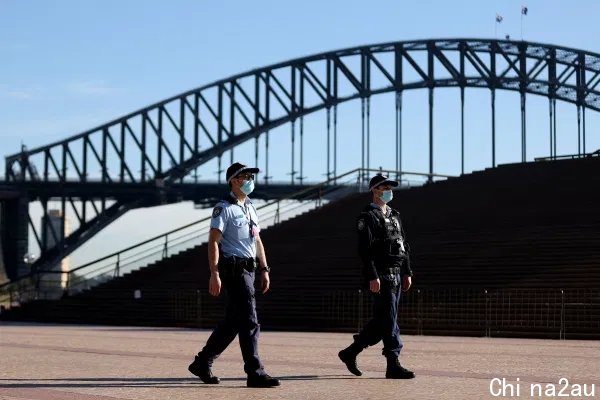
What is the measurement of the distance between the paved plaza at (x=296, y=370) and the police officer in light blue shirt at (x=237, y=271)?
0.21 m

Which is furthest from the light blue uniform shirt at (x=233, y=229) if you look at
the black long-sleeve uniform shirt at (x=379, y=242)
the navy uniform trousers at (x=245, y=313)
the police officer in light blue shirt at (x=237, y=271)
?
the black long-sleeve uniform shirt at (x=379, y=242)

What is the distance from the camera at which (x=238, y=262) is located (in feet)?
32.1

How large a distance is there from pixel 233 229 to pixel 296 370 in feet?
7.86

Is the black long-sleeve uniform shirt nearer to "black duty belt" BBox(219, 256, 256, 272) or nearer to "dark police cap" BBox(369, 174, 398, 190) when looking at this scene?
"dark police cap" BBox(369, 174, 398, 190)

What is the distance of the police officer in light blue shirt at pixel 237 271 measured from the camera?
977 cm

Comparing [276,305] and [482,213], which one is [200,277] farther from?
[482,213]

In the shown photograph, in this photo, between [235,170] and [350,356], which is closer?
[235,170]

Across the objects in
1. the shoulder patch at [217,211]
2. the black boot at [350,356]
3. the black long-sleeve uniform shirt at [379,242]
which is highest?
the shoulder patch at [217,211]

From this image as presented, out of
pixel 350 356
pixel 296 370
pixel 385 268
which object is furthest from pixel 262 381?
pixel 296 370

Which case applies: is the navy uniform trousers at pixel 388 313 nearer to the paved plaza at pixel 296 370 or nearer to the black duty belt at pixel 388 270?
the black duty belt at pixel 388 270

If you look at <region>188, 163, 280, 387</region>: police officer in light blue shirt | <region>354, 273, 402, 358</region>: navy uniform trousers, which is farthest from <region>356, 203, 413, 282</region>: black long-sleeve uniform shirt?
<region>188, 163, 280, 387</region>: police officer in light blue shirt

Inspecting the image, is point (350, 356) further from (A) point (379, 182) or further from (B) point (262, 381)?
(A) point (379, 182)

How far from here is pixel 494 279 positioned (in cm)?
2450

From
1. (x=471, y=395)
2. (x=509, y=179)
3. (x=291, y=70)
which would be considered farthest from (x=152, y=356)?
(x=291, y=70)
